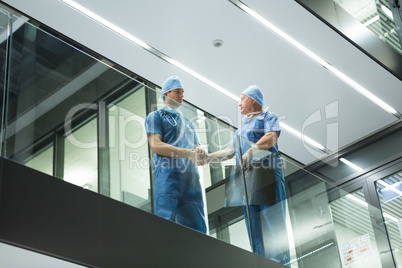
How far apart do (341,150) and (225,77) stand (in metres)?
2.14

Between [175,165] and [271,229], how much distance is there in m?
0.90

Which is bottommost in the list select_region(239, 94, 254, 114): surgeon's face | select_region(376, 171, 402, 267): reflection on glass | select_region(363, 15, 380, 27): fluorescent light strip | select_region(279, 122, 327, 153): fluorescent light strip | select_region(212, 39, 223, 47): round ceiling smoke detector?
select_region(239, 94, 254, 114): surgeon's face

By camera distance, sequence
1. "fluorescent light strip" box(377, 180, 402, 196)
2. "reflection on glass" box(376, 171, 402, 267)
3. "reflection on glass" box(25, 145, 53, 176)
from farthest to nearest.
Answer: "fluorescent light strip" box(377, 180, 402, 196) → "reflection on glass" box(376, 171, 402, 267) → "reflection on glass" box(25, 145, 53, 176)

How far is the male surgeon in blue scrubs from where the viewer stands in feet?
10.9

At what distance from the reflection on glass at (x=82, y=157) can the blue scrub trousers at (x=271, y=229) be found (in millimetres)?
1278

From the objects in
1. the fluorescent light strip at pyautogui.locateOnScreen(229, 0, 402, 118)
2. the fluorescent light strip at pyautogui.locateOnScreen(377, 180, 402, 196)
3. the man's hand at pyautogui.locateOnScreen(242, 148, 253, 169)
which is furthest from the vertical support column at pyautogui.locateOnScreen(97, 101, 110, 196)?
the fluorescent light strip at pyautogui.locateOnScreen(377, 180, 402, 196)

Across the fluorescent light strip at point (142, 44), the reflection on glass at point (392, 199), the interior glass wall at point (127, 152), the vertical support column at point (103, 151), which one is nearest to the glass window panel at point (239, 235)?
the interior glass wall at point (127, 152)

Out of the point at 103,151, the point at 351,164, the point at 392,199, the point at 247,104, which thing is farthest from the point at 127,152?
the point at 351,164

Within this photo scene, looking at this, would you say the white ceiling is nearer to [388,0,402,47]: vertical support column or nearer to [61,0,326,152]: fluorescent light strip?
[61,0,326,152]: fluorescent light strip

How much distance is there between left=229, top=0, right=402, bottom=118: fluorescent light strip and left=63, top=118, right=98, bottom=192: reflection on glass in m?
2.73

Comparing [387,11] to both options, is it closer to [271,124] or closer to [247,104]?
[247,104]

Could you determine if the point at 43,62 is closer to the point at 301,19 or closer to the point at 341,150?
the point at 301,19

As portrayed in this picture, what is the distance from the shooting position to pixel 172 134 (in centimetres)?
354

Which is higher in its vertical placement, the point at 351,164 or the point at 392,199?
the point at 351,164
